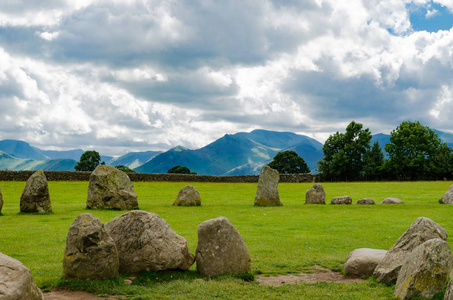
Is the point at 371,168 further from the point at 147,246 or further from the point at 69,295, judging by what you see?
the point at 69,295

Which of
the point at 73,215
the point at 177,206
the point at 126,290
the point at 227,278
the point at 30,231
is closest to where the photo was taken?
the point at 126,290

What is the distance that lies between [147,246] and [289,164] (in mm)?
109841

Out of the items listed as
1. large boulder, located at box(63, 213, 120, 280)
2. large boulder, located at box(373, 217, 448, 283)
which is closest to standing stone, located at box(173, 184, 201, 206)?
large boulder, located at box(63, 213, 120, 280)

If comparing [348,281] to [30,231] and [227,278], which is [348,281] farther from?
[30,231]

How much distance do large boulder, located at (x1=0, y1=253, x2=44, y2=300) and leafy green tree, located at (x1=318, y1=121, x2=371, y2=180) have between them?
7880cm

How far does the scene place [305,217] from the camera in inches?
1042

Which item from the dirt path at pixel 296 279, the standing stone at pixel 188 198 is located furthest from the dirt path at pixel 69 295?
the standing stone at pixel 188 198

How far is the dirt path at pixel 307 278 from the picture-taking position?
36.6 feet

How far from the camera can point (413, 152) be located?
84.7 meters

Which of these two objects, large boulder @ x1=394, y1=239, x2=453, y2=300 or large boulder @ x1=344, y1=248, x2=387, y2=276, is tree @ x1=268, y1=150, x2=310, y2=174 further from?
large boulder @ x1=394, y1=239, x2=453, y2=300

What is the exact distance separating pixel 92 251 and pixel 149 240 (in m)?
1.64

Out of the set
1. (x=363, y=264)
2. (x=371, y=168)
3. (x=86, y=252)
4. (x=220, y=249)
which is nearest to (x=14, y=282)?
(x=86, y=252)

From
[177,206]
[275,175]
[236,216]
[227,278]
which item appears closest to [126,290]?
[227,278]

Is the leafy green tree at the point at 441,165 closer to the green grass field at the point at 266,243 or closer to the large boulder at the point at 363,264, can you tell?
the green grass field at the point at 266,243
